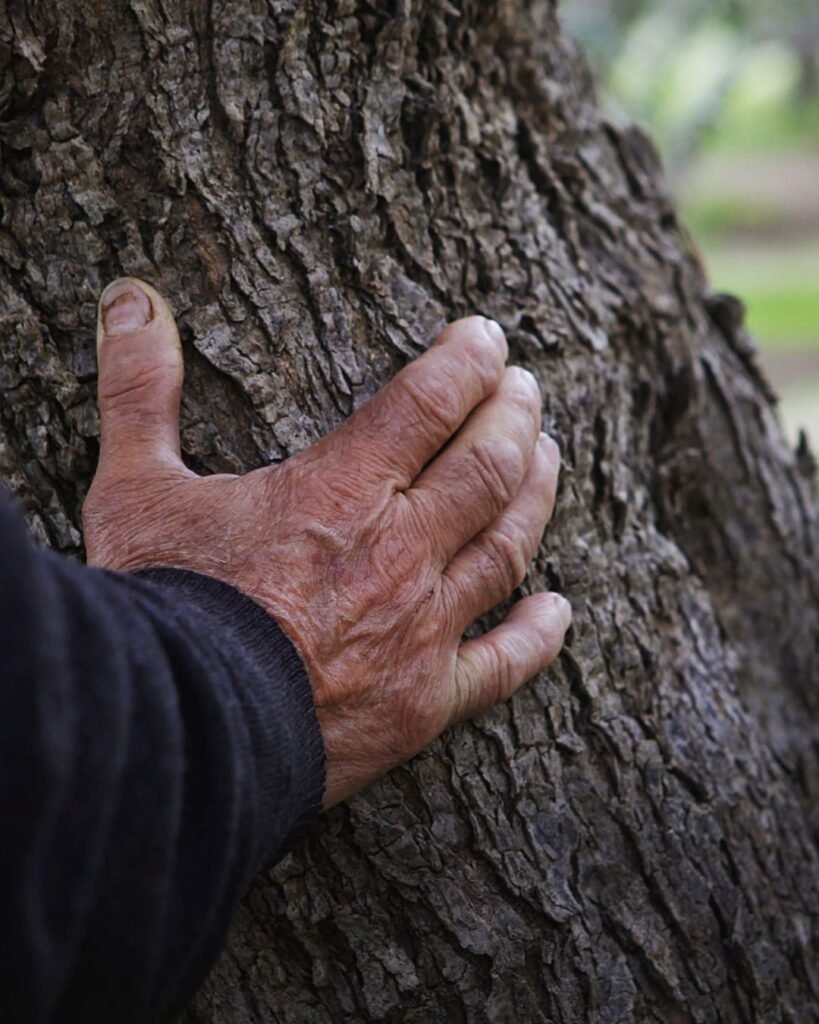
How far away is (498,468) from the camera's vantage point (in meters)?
1.48

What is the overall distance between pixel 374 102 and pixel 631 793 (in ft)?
3.94

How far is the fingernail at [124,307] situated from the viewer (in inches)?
58.2

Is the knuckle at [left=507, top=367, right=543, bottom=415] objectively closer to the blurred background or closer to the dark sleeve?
the dark sleeve

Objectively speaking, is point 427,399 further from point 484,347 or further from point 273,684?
point 273,684

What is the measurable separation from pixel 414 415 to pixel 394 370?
0.17 m

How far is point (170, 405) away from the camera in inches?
58.7

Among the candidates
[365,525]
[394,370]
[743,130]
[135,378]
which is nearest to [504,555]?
[365,525]

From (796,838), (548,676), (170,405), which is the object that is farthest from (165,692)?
(796,838)

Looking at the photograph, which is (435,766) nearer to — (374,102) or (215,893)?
(215,893)

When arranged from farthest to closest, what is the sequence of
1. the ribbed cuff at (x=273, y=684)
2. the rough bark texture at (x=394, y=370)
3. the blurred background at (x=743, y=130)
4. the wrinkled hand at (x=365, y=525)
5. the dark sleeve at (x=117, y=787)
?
the blurred background at (x=743, y=130) < the rough bark texture at (x=394, y=370) < the wrinkled hand at (x=365, y=525) < the ribbed cuff at (x=273, y=684) < the dark sleeve at (x=117, y=787)

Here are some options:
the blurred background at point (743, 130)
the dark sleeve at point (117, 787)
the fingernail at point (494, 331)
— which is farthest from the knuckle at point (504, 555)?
the blurred background at point (743, 130)

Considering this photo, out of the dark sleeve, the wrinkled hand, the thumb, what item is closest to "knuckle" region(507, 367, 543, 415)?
the wrinkled hand

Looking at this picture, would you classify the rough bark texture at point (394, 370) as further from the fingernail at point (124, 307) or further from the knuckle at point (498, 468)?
the knuckle at point (498, 468)

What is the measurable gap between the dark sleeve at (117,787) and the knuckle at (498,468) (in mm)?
440
